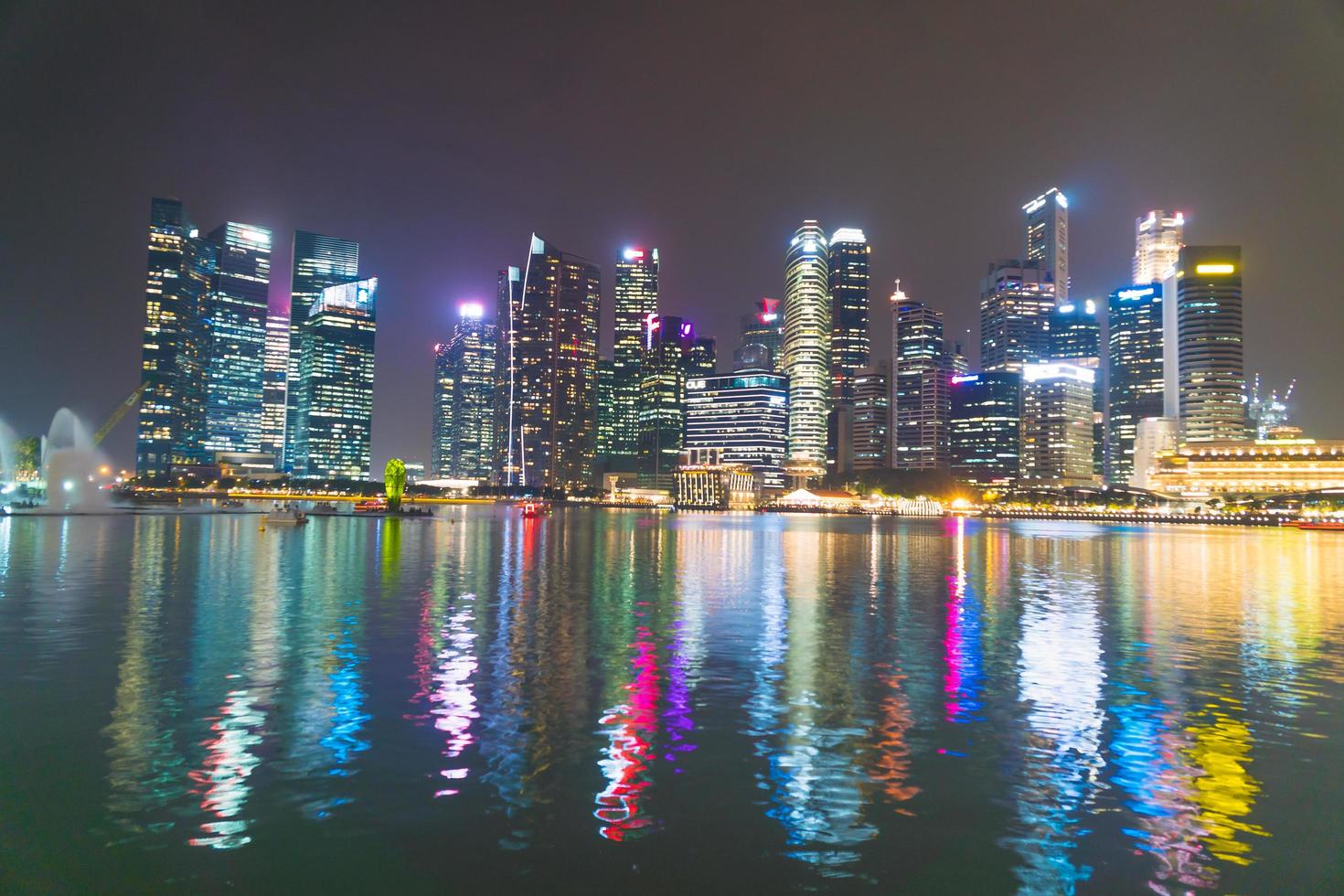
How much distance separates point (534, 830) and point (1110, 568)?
59781mm

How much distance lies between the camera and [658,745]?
15.9 m

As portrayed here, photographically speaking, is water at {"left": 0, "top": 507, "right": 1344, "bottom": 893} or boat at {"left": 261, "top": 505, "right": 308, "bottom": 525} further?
boat at {"left": 261, "top": 505, "right": 308, "bottom": 525}

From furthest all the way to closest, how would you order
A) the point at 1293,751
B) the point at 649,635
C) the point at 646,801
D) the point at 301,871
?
1. the point at 649,635
2. the point at 1293,751
3. the point at 646,801
4. the point at 301,871

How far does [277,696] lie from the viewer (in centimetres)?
1906

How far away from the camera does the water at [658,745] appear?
10.9 metres

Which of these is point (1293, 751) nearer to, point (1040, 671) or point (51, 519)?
point (1040, 671)

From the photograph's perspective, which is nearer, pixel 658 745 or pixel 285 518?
pixel 658 745

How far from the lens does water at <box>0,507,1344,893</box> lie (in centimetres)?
1088

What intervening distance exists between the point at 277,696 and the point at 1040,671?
19.6 metres

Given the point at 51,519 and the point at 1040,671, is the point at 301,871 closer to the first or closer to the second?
the point at 1040,671

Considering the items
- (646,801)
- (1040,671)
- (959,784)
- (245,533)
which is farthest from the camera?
(245,533)

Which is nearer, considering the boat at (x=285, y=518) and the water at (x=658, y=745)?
the water at (x=658, y=745)

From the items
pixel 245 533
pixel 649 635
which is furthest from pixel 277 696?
pixel 245 533

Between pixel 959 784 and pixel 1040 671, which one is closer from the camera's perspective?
pixel 959 784
